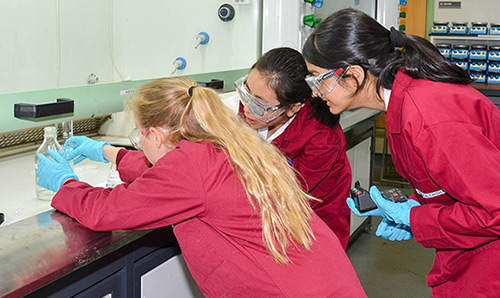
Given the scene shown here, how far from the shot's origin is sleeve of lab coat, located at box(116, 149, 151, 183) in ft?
4.85

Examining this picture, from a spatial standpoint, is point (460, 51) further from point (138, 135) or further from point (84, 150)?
point (138, 135)

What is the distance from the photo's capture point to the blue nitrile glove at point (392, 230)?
63.1 inches

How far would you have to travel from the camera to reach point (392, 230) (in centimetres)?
161

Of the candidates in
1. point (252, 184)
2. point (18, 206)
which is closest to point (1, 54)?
point (18, 206)

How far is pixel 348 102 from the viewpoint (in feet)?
4.60

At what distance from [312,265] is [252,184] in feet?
0.73

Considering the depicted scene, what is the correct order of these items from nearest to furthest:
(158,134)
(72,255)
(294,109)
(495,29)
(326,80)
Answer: (72,255) < (158,134) < (326,80) < (294,109) < (495,29)

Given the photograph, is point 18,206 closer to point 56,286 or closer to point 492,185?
point 56,286

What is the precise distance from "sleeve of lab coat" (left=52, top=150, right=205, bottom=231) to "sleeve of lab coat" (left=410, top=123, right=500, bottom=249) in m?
0.52

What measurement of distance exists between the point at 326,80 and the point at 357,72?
9 centimetres

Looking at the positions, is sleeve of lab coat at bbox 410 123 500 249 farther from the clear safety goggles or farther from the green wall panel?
the green wall panel

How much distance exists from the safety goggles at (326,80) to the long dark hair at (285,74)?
0.85ft

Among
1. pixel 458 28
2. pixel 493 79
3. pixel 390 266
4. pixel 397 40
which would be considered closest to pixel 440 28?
pixel 458 28

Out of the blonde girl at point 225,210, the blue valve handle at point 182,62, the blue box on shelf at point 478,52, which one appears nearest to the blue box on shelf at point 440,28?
the blue box on shelf at point 478,52
